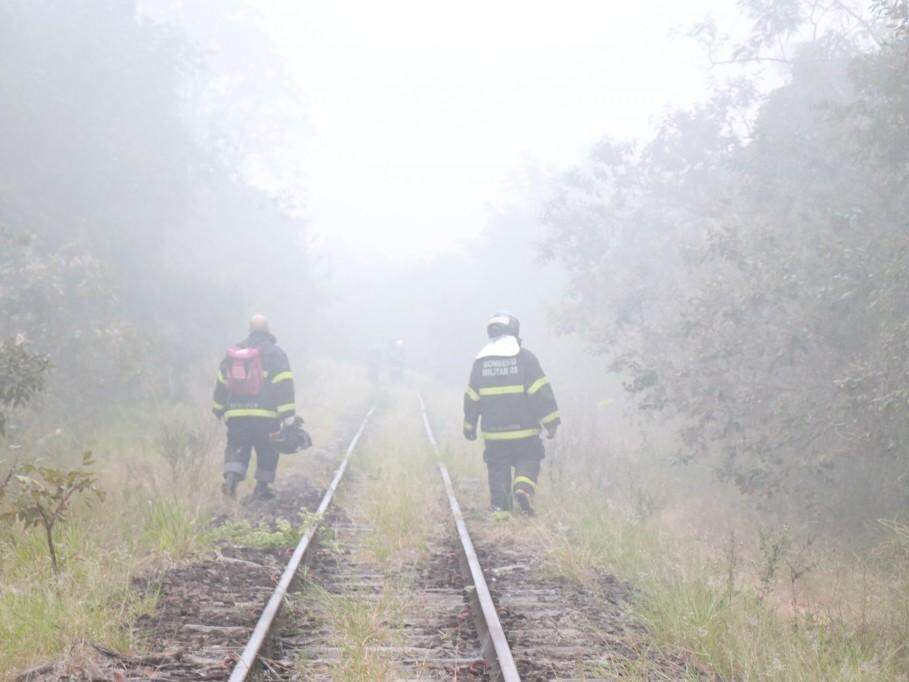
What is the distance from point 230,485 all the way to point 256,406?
89 cm

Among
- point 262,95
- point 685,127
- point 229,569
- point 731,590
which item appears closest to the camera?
point 731,590

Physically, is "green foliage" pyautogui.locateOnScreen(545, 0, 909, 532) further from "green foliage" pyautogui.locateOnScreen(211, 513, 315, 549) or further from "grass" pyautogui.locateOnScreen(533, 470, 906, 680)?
"green foliage" pyautogui.locateOnScreen(211, 513, 315, 549)

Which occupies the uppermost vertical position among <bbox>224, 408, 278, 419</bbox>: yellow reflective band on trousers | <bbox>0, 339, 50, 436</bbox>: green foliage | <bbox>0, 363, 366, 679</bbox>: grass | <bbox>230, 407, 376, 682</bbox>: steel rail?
<bbox>0, 339, 50, 436</bbox>: green foliage

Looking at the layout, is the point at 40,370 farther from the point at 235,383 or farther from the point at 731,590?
the point at 731,590

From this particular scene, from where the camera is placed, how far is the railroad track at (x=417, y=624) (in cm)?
433

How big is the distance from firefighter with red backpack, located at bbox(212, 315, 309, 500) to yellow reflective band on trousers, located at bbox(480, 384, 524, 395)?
6.82 ft

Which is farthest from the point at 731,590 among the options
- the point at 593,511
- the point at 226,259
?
the point at 226,259

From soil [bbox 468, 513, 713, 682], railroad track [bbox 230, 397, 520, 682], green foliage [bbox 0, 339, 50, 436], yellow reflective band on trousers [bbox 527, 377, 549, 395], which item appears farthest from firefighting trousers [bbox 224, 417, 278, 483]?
soil [bbox 468, 513, 713, 682]

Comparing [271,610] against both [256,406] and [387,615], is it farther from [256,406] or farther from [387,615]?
[256,406]

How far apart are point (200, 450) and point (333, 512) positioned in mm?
1995

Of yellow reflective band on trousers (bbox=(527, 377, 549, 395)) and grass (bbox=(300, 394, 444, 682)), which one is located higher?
yellow reflective band on trousers (bbox=(527, 377, 549, 395))

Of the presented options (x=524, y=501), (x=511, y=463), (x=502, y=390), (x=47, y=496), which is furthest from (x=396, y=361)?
(x=47, y=496)

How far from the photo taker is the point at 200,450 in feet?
32.2

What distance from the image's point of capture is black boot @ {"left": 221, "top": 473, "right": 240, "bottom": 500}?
30.0ft
